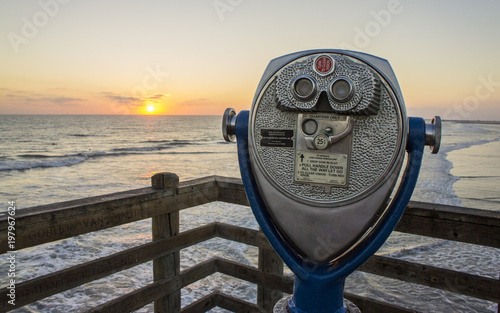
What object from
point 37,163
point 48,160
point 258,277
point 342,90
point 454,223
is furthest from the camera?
point 48,160

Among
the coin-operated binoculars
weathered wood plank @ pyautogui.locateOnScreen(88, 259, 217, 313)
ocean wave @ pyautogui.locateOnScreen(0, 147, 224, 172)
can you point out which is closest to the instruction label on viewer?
the coin-operated binoculars

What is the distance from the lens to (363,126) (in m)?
0.95

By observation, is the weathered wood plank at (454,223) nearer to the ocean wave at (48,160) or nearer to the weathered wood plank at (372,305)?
the weathered wood plank at (372,305)

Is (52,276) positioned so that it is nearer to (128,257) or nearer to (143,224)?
(128,257)

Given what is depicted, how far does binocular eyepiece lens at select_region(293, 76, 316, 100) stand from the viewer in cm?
96

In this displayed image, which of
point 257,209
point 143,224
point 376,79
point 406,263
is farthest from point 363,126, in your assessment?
point 143,224

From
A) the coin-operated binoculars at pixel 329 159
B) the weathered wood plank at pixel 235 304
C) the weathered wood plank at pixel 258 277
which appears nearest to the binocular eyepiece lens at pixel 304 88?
the coin-operated binoculars at pixel 329 159

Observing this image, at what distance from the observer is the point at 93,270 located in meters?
1.59

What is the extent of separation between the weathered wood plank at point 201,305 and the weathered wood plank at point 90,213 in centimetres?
59

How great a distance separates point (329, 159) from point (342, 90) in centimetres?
18

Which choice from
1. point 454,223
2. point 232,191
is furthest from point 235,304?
point 454,223

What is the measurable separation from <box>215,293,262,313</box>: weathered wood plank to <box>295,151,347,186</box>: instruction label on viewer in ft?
4.38

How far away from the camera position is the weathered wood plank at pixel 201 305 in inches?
80.9

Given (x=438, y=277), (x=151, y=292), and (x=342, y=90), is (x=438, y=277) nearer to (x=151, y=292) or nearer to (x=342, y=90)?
(x=342, y=90)
